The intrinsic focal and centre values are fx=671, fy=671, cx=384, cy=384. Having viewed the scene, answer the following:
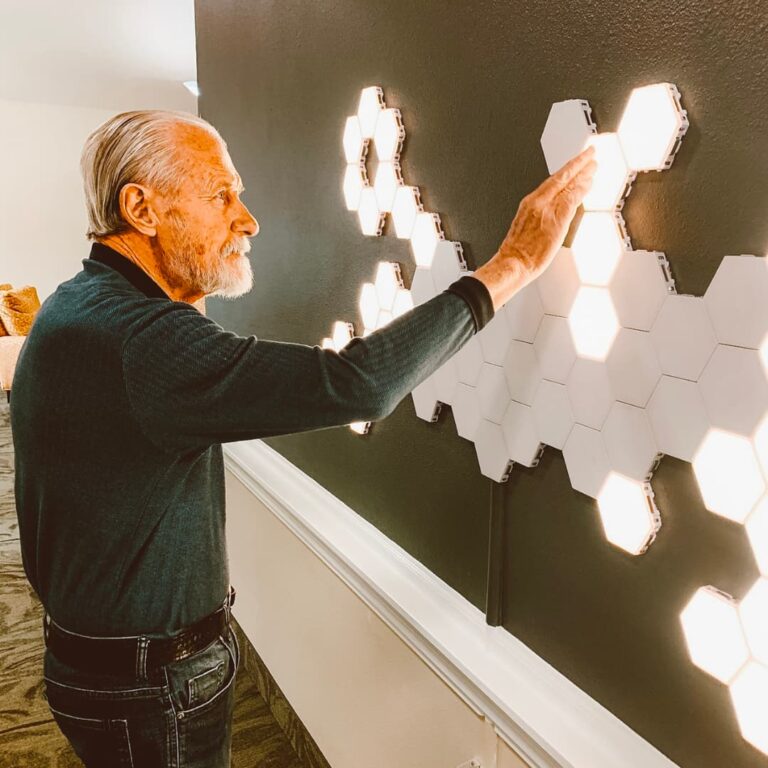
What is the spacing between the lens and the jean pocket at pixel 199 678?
1.10 meters

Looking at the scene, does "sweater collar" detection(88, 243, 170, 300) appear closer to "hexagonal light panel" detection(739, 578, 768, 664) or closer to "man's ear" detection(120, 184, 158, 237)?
"man's ear" detection(120, 184, 158, 237)

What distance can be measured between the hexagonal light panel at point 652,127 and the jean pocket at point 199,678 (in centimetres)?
102

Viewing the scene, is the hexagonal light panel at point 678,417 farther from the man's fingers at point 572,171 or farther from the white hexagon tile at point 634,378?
the man's fingers at point 572,171

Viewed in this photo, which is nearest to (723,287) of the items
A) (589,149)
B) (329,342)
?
(589,149)

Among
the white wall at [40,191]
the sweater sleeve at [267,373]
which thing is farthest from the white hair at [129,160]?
the white wall at [40,191]

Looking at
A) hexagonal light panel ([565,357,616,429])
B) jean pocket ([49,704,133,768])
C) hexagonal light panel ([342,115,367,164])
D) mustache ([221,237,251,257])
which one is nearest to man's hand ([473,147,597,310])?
hexagonal light panel ([565,357,616,429])

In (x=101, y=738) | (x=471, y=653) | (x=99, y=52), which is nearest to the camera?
(x=101, y=738)

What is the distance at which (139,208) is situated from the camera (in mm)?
1012

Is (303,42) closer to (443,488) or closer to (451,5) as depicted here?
(451,5)

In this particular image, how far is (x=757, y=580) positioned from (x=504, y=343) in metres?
0.54

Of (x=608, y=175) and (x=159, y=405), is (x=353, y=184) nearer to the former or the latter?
(x=608, y=175)

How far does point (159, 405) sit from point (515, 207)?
658 millimetres

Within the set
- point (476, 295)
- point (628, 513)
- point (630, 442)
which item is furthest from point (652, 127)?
point (628, 513)

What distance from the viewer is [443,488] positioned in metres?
1.41
